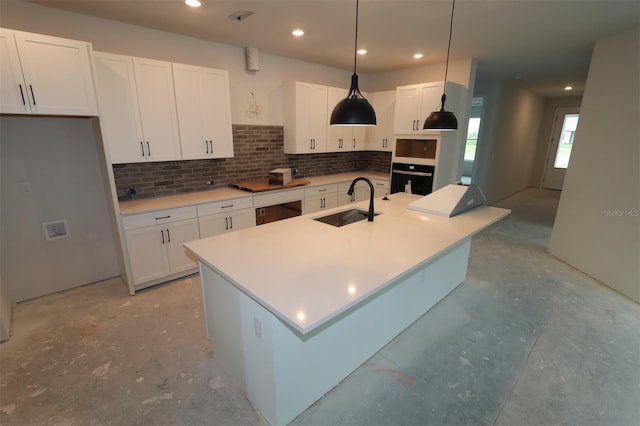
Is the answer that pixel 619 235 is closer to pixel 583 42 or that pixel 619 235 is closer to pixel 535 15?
pixel 583 42

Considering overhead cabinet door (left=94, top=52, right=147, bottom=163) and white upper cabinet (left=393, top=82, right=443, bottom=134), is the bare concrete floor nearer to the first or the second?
overhead cabinet door (left=94, top=52, right=147, bottom=163)

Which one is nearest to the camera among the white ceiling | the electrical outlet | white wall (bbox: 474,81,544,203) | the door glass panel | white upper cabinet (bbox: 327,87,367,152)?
the electrical outlet

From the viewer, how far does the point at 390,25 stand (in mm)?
2949

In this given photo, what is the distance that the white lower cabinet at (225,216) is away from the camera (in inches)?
131

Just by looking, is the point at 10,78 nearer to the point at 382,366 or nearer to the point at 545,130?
the point at 382,366

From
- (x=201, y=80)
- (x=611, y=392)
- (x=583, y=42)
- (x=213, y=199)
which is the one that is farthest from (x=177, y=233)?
(x=583, y=42)

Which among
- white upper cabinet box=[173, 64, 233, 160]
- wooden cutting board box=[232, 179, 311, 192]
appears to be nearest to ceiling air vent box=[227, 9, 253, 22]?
white upper cabinet box=[173, 64, 233, 160]

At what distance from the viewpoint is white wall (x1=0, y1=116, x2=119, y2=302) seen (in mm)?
2682

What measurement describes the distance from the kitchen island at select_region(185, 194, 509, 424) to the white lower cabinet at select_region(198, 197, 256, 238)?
4.34 feet

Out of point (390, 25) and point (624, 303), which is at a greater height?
point (390, 25)

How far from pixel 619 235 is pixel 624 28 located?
2.19m

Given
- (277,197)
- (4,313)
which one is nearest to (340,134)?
(277,197)

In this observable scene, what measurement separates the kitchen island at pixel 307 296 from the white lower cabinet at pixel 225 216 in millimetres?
1321

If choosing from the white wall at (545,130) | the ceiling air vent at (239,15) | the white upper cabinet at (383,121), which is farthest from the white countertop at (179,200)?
the white wall at (545,130)
